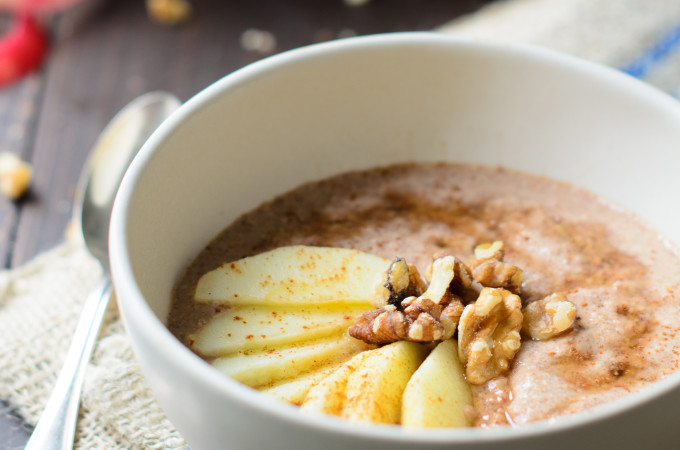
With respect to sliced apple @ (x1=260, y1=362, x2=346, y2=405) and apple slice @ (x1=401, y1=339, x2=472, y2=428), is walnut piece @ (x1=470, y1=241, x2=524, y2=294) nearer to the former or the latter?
apple slice @ (x1=401, y1=339, x2=472, y2=428)

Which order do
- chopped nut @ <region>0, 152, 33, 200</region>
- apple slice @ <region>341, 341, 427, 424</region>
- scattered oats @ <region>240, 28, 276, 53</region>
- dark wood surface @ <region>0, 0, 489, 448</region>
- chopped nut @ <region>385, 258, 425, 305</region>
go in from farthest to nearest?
1. scattered oats @ <region>240, 28, 276, 53</region>
2. dark wood surface @ <region>0, 0, 489, 448</region>
3. chopped nut @ <region>0, 152, 33, 200</region>
4. chopped nut @ <region>385, 258, 425, 305</region>
5. apple slice @ <region>341, 341, 427, 424</region>

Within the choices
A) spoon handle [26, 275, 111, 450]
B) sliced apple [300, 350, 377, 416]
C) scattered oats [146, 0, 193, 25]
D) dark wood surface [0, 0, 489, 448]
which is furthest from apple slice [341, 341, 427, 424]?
scattered oats [146, 0, 193, 25]

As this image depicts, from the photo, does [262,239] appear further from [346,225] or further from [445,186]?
[445,186]

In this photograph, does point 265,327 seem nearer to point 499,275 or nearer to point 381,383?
point 381,383

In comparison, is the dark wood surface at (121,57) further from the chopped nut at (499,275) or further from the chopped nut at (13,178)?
the chopped nut at (499,275)

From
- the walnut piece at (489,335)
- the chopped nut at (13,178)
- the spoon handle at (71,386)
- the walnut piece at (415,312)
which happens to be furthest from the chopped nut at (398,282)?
the chopped nut at (13,178)

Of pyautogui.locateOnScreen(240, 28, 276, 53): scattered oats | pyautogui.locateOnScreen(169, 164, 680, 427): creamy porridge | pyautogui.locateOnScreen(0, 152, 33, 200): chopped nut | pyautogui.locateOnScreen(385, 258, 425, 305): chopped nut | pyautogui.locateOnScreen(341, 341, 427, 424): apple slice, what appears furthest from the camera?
pyautogui.locateOnScreen(240, 28, 276, 53): scattered oats
